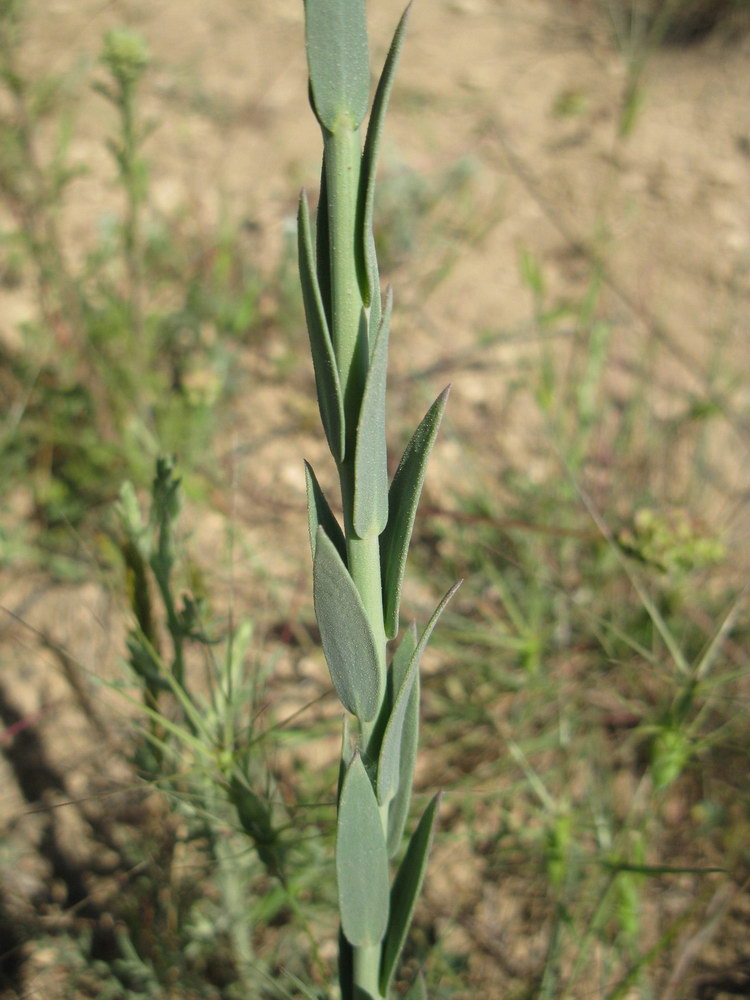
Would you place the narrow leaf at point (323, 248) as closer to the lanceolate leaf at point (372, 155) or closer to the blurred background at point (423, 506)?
the lanceolate leaf at point (372, 155)

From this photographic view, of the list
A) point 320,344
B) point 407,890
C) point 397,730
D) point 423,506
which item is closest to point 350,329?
point 320,344

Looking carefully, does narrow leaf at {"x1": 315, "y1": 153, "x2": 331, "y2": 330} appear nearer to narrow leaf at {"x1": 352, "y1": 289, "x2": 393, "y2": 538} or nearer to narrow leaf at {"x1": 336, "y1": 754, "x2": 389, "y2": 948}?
narrow leaf at {"x1": 352, "y1": 289, "x2": 393, "y2": 538}

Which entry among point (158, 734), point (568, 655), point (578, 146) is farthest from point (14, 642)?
point (578, 146)

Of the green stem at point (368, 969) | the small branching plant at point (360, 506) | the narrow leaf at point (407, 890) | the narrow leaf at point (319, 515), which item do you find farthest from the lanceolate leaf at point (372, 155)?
the green stem at point (368, 969)

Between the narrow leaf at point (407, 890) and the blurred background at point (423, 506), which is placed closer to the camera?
the narrow leaf at point (407, 890)

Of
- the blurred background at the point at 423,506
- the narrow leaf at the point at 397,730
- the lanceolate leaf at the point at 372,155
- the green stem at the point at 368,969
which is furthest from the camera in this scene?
the blurred background at the point at 423,506

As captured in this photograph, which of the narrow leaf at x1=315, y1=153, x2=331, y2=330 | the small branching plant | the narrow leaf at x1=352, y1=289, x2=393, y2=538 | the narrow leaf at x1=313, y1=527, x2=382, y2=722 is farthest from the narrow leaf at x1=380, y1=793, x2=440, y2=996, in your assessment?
the narrow leaf at x1=315, y1=153, x2=331, y2=330

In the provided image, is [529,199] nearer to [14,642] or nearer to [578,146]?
[578,146]
